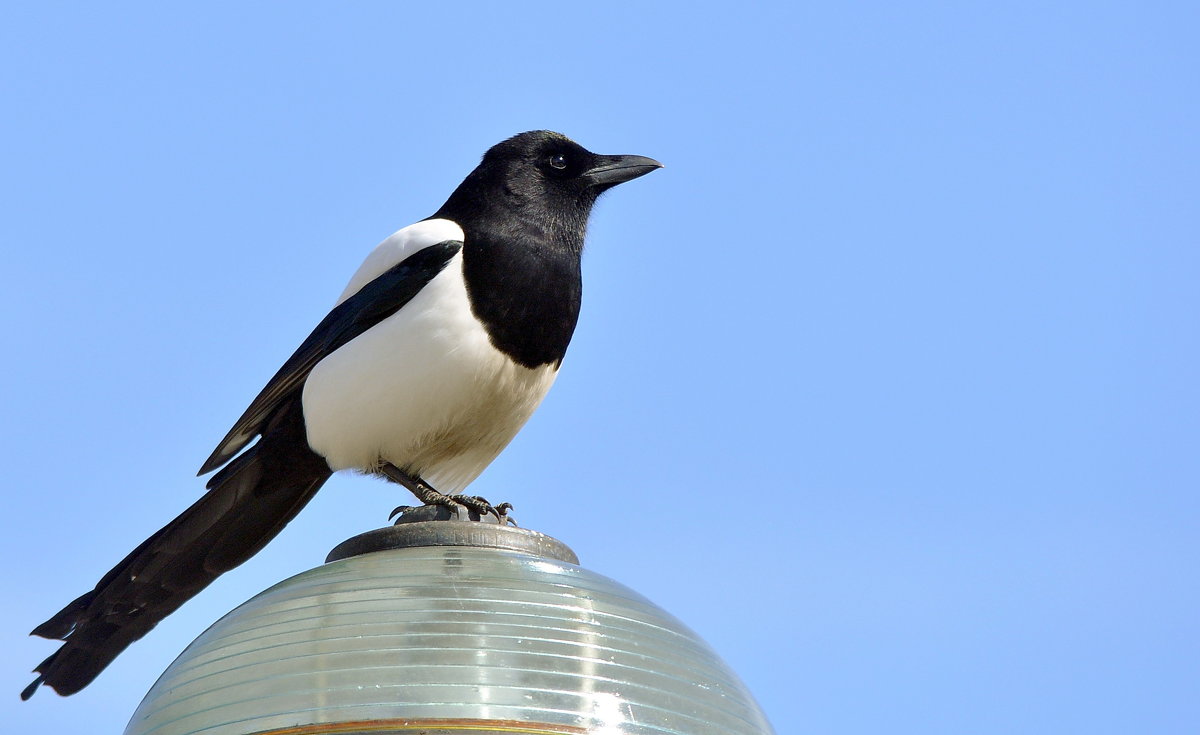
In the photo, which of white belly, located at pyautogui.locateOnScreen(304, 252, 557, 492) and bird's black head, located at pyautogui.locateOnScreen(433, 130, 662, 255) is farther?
bird's black head, located at pyautogui.locateOnScreen(433, 130, 662, 255)

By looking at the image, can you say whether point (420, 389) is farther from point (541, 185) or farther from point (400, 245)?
point (541, 185)

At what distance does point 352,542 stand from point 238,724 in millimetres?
603

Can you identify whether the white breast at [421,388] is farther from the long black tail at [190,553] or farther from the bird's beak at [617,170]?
Result: the bird's beak at [617,170]

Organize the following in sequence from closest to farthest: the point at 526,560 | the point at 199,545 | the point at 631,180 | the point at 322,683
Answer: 1. the point at 322,683
2. the point at 526,560
3. the point at 199,545
4. the point at 631,180

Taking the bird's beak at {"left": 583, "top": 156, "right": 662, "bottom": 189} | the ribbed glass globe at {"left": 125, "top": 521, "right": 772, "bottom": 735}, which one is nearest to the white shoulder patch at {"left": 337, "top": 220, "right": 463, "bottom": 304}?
the bird's beak at {"left": 583, "top": 156, "right": 662, "bottom": 189}

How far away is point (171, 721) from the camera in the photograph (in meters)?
2.46

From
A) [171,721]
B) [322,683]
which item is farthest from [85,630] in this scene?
[322,683]

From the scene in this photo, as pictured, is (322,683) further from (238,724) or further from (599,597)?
(599,597)

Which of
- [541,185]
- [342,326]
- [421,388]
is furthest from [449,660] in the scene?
[541,185]

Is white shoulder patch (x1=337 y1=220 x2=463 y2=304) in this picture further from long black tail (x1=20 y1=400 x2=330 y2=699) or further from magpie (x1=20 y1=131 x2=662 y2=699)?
long black tail (x1=20 y1=400 x2=330 y2=699)

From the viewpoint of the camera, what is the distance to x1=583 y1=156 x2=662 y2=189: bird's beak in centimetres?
523

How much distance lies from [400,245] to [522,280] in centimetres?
43

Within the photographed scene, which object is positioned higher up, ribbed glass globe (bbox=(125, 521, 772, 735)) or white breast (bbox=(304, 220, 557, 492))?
white breast (bbox=(304, 220, 557, 492))

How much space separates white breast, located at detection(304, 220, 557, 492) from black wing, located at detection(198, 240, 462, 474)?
0.05 m
